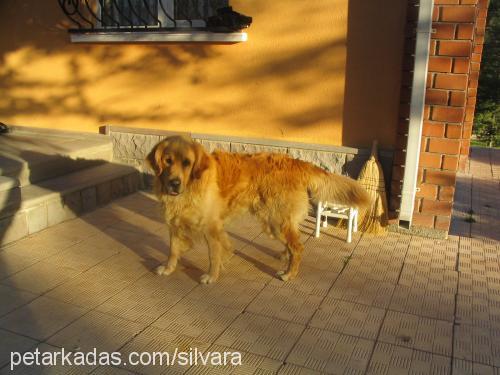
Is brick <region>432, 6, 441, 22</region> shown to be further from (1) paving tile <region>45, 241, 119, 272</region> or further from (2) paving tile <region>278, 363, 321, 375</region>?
(1) paving tile <region>45, 241, 119, 272</region>

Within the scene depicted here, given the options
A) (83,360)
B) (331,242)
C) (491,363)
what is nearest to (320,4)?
(331,242)

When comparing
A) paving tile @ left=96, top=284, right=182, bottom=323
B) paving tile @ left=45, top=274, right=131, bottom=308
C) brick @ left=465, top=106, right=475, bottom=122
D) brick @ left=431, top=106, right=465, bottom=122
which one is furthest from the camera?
brick @ left=465, top=106, right=475, bottom=122

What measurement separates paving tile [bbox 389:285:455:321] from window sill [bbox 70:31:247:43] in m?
3.28

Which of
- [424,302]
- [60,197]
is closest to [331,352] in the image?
[424,302]

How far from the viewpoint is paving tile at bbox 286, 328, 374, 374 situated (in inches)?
112

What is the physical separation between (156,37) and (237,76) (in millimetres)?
1152

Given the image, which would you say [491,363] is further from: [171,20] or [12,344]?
→ [171,20]

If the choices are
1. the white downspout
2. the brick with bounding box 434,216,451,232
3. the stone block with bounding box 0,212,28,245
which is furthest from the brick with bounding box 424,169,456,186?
the stone block with bounding box 0,212,28,245

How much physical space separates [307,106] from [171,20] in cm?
206

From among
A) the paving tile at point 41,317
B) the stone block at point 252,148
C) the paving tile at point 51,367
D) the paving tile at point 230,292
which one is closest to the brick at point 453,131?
the stone block at point 252,148

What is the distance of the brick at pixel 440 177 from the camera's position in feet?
15.4

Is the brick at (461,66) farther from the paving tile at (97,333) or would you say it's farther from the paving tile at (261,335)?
the paving tile at (97,333)

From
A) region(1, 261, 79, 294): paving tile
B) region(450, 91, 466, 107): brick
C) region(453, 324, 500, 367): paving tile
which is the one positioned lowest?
region(453, 324, 500, 367): paving tile

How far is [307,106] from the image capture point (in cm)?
538
